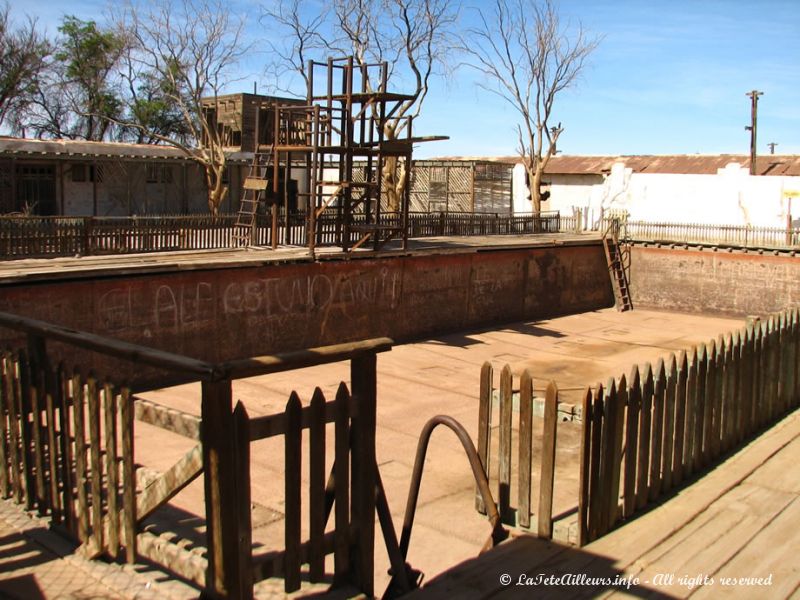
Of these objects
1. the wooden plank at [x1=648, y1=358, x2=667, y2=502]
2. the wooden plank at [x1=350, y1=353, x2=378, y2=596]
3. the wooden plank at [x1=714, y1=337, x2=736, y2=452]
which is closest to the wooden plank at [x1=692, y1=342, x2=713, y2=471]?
the wooden plank at [x1=714, y1=337, x2=736, y2=452]

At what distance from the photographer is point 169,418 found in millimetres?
3664

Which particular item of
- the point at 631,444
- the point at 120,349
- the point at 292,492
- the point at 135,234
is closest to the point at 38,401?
the point at 120,349

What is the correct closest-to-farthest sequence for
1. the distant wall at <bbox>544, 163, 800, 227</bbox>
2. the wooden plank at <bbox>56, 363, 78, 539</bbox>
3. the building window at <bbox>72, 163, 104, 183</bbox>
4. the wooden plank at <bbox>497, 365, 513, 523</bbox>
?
the wooden plank at <bbox>56, 363, 78, 539</bbox>
the wooden plank at <bbox>497, 365, 513, 523</bbox>
the building window at <bbox>72, 163, 104, 183</bbox>
the distant wall at <bbox>544, 163, 800, 227</bbox>

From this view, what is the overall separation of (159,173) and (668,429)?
2955 cm

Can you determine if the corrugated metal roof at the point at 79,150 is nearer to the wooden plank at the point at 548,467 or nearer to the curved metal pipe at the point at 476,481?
the curved metal pipe at the point at 476,481

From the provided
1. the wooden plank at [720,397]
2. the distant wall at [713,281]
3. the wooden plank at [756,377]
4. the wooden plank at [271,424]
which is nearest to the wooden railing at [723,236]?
the distant wall at [713,281]

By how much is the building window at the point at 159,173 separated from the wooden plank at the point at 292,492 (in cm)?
2999

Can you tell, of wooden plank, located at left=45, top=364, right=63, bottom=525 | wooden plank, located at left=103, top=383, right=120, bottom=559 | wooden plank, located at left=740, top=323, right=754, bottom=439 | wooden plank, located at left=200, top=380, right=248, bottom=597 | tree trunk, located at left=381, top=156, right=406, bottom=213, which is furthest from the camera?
tree trunk, located at left=381, top=156, right=406, bottom=213

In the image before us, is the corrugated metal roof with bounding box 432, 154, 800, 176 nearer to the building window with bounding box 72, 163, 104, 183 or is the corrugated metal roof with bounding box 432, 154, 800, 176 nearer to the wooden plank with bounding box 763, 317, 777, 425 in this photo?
the building window with bounding box 72, 163, 104, 183

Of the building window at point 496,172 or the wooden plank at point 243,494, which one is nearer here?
the wooden plank at point 243,494

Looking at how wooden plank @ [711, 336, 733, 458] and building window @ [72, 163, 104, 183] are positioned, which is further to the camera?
building window @ [72, 163, 104, 183]

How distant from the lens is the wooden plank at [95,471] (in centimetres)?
413

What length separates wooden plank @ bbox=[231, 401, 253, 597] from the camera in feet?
11.1

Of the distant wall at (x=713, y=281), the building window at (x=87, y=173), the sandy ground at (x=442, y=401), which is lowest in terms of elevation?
the sandy ground at (x=442, y=401)
